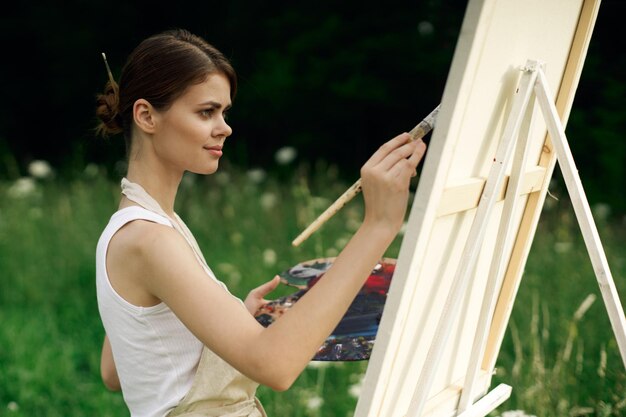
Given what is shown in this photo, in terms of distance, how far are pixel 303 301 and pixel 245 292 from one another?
2533 millimetres

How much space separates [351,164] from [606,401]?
16.6 feet

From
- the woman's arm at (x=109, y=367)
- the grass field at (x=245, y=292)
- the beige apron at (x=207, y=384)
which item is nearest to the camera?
the beige apron at (x=207, y=384)

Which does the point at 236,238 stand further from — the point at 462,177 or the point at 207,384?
the point at 462,177

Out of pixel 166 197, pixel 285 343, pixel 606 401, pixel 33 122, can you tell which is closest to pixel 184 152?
pixel 166 197

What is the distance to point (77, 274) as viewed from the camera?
4.17 metres

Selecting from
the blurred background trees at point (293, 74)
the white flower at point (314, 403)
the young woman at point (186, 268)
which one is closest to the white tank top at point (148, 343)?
the young woman at point (186, 268)

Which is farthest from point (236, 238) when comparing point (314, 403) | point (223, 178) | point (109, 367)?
point (109, 367)

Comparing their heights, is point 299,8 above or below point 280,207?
above

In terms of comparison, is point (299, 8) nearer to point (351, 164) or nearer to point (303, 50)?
point (303, 50)

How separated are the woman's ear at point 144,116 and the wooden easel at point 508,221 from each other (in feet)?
2.09

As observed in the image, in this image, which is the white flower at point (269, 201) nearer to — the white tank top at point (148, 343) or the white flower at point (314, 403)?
the white flower at point (314, 403)

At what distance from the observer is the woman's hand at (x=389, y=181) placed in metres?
1.31

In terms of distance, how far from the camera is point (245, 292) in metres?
3.82

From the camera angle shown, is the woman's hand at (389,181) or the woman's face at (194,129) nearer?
the woman's hand at (389,181)
